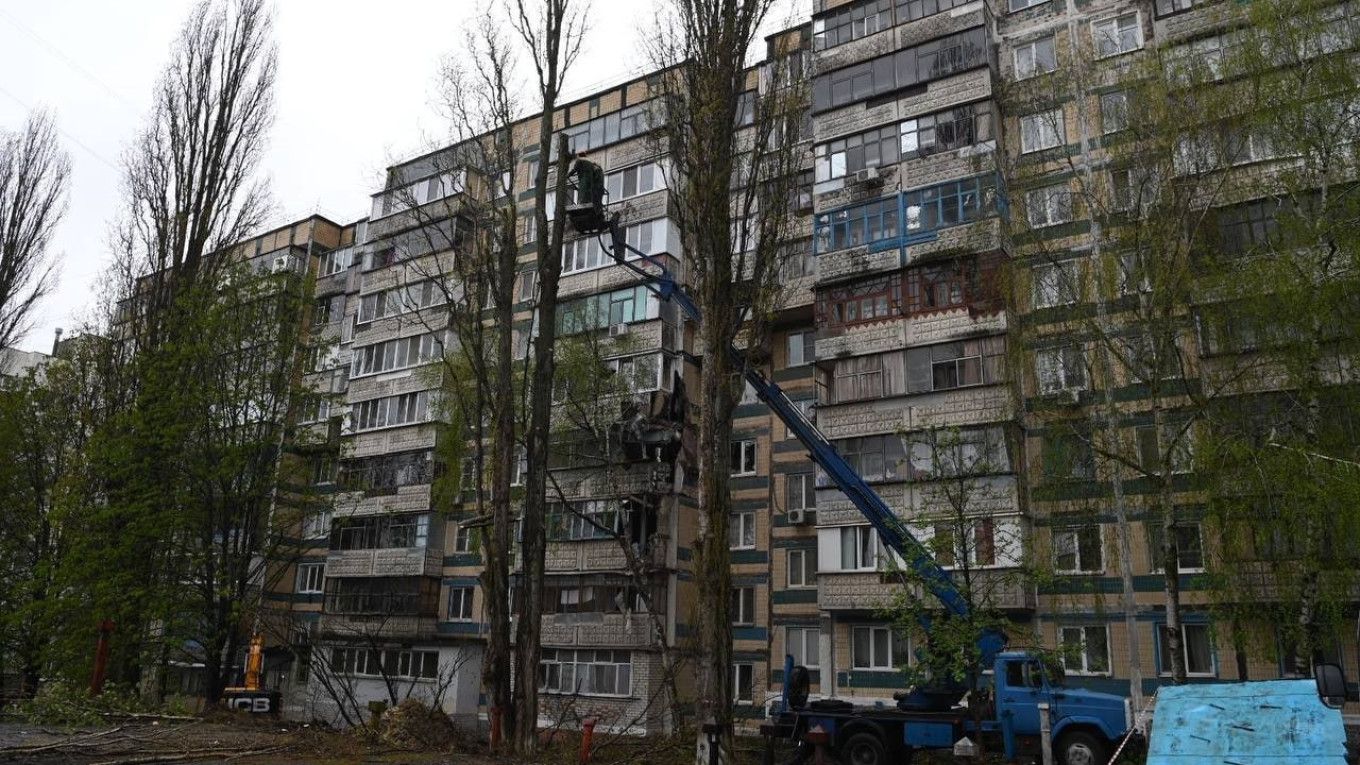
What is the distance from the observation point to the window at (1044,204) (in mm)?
21719

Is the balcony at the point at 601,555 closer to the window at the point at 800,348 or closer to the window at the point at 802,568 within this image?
the window at the point at 802,568

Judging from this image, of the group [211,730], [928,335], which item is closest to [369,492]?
[211,730]

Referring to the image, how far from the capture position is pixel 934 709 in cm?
1925

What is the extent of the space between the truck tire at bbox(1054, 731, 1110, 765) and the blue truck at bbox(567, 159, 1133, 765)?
19 millimetres

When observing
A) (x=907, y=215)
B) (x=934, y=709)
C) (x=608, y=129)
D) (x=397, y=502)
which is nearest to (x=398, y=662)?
(x=397, y=502)

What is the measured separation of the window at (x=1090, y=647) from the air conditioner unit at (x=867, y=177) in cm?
1401

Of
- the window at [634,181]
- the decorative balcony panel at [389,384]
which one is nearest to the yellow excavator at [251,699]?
the decorative balcony panel at [389,384]

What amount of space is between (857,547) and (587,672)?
10649mm

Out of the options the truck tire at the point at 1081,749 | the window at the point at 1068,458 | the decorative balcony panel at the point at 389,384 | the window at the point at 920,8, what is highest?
the window at the point at 920,8

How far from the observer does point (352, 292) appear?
46406 mm

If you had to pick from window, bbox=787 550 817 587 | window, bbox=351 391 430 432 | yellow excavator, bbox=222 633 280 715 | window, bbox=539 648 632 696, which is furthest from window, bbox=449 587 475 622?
window, bbox=787 550 817 587

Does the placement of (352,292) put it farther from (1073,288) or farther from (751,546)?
(1073,288)

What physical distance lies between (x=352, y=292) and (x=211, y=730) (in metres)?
31.8

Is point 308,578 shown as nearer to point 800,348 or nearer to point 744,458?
point 744,458
